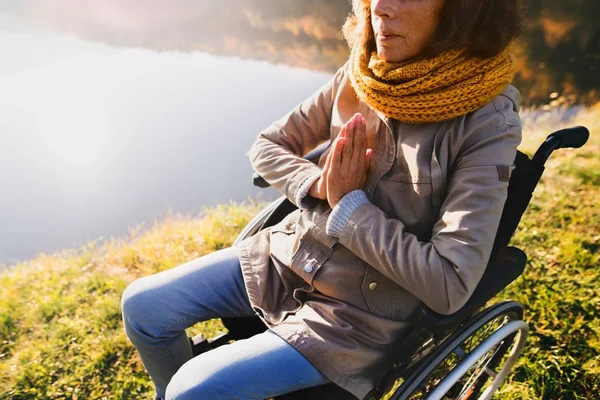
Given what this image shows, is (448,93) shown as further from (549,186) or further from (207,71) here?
(207,71)

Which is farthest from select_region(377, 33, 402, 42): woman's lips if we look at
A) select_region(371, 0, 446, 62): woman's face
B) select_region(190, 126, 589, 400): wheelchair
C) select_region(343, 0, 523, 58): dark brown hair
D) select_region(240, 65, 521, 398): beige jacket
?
select_region(190, 126, 589, 400): wheelchair

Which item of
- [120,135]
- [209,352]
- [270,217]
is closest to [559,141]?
[270,217]

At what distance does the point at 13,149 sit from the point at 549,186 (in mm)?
5099

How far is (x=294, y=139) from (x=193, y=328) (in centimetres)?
119

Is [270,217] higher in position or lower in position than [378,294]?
higher

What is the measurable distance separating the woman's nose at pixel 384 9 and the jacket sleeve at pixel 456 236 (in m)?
0.41

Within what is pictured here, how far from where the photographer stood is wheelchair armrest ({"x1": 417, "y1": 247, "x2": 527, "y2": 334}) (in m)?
1.27

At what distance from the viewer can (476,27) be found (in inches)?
51.5

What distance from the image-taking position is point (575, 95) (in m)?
6.03

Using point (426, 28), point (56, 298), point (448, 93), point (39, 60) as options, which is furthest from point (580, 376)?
point (39, 60)

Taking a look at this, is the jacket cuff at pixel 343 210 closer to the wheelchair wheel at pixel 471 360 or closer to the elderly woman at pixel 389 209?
the elderly woman at pixel 389 209

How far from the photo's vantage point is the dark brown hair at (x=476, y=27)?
128 centimetres

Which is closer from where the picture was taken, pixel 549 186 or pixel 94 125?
pixel 549 186

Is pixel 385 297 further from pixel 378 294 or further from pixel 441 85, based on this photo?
pixel 441 85
